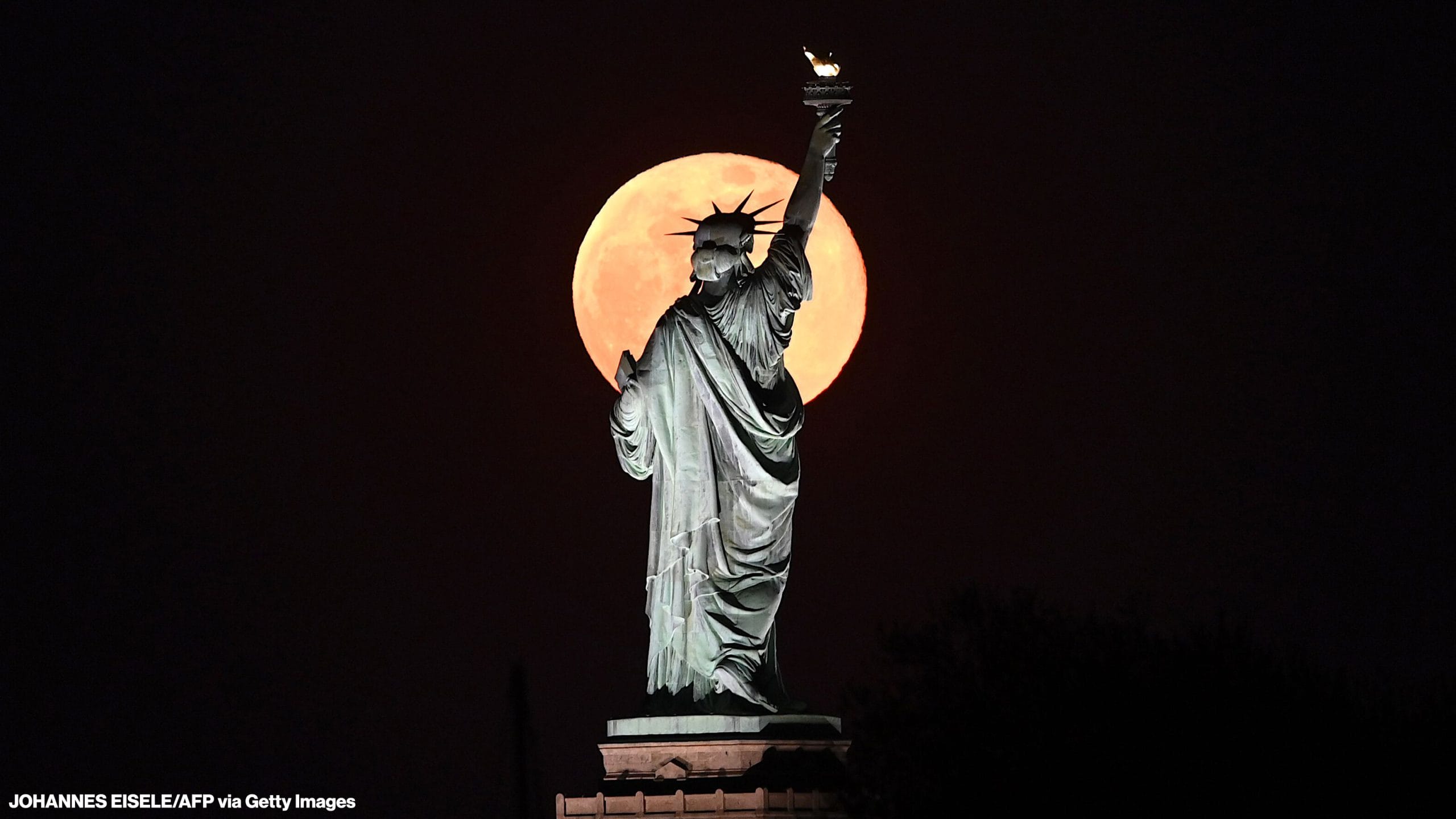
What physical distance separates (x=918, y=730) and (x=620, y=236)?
14.4 ft

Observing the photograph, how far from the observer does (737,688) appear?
1773cm

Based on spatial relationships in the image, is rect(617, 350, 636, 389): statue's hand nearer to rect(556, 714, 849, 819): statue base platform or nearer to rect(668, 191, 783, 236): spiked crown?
rect(668, 191, 783, 236): spiked crown

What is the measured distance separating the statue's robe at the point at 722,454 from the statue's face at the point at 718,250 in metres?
0.15

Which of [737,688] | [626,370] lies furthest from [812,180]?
[737,688]

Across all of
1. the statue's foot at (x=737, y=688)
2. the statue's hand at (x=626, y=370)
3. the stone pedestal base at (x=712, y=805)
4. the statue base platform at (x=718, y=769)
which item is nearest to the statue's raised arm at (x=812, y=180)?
the statue's hand at (x=626, y=370)

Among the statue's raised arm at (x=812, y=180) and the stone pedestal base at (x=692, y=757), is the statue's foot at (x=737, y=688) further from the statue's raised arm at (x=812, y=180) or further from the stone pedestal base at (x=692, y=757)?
the statue's raised arm at (x=812, y=180)

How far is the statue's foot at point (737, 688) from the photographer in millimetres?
17703

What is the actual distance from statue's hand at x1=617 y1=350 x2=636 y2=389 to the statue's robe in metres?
0.05

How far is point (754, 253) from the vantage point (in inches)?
755

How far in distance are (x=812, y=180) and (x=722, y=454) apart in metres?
2.09

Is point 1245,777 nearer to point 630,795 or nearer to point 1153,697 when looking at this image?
point 1153,697

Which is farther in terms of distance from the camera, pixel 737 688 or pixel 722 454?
pixel 722 454

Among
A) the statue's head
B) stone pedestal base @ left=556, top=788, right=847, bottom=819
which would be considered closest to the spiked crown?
the statue's head

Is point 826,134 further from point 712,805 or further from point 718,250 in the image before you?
point 712,805
